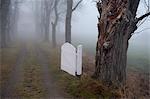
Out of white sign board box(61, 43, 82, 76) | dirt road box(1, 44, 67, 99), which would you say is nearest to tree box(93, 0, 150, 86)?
dirt road box(1, 44, 67, 99)

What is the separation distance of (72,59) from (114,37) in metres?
3.03

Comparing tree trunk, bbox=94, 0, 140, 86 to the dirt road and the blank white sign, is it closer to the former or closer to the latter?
the dirt road

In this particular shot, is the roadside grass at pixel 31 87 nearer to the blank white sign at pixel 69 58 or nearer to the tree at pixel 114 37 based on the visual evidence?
the blank white sign at pixel 69 58

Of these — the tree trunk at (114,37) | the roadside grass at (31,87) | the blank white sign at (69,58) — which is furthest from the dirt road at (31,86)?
the tree trunk at (114,37)

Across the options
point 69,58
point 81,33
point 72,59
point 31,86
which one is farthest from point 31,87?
point 81,33

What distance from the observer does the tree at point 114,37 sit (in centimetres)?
1009

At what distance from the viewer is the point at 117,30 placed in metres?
10.1

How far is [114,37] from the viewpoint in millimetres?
10148

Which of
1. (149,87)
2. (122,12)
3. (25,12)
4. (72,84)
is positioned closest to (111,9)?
(122,12)

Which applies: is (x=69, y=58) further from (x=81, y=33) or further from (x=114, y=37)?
(x=81, y=33)

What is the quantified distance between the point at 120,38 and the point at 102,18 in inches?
35.8

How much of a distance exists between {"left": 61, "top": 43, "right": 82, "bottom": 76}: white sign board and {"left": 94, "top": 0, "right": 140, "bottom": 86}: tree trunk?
185 centimetres

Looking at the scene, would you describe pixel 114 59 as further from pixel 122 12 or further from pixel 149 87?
pixel 149 87

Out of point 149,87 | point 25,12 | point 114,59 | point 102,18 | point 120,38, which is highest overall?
point 25,12
